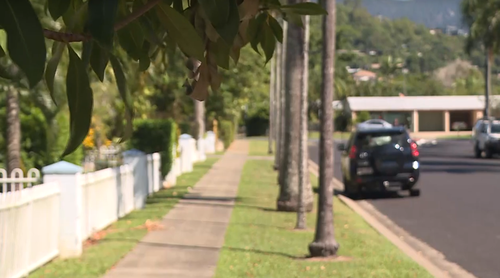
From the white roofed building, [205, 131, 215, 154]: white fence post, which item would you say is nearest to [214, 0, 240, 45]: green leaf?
[205, 131, 215, 154]: white fence post

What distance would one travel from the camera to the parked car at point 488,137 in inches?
1457

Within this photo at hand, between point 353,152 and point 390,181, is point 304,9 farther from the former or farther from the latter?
point 353,152

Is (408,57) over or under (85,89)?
over

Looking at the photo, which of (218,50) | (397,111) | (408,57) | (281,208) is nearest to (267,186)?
(281,208)

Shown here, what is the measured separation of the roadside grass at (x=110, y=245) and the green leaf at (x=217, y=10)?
642 centimetres

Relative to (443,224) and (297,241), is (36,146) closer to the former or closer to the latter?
(297,241)

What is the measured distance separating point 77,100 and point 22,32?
0.52 metres

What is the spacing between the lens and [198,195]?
19.8 metres

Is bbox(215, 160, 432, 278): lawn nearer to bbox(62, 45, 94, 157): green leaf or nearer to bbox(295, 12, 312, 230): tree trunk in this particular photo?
bbox(295, 12, 312, 230): tree trunk

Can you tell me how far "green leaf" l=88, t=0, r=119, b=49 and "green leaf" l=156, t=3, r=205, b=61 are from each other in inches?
21.2

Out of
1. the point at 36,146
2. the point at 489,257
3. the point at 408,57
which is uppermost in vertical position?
the point at 408,57

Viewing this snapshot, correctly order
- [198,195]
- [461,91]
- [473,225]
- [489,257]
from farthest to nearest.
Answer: [461,91]
[198,195]
[473,225]
[489,257]

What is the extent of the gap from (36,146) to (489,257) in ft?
31.7

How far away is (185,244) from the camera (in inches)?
456
